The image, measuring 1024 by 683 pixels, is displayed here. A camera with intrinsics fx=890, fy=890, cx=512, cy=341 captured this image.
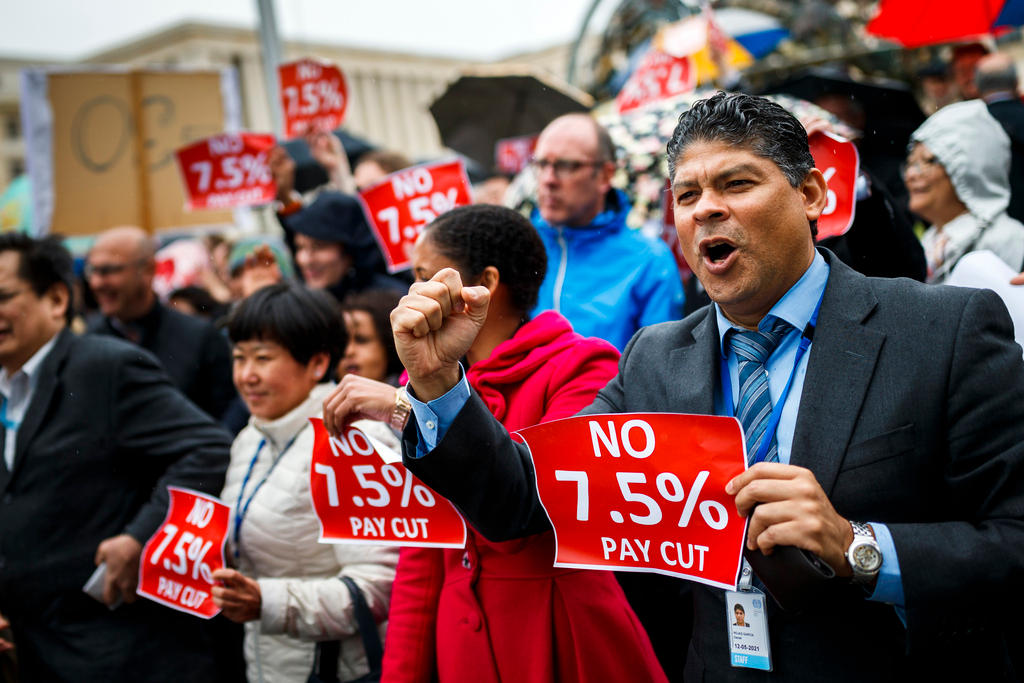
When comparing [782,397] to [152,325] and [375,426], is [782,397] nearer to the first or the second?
[375,426]

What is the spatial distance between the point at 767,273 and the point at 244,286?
4.18 m

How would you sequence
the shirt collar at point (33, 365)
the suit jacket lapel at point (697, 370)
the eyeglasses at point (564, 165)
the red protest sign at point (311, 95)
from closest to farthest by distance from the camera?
1. the suit jacket lapel at point (697, 370)
2. the shirt collar at point (33, 365)
3. the eyeglasses at point (564, 165)
4. the red protest sign at point (311, 95)

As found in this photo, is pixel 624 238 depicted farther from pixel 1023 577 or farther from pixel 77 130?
pixel 77 130

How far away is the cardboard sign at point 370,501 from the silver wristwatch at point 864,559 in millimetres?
1049

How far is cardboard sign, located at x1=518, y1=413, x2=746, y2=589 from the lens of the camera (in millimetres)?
1804

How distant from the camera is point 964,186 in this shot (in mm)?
3227

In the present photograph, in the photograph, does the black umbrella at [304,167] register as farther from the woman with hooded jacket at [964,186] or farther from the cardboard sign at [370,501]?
the woman with hooded jacket at [964,186]

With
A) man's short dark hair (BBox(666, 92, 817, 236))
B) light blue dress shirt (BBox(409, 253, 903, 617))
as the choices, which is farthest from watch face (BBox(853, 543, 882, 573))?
man's short dark hair (BBox(666, 92, 817, 236))

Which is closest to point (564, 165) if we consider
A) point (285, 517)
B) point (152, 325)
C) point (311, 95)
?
point (285, 517)

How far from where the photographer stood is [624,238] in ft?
13.4

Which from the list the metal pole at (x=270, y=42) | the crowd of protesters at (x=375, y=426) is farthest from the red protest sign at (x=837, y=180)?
the metal pole at (x=270, y=42)

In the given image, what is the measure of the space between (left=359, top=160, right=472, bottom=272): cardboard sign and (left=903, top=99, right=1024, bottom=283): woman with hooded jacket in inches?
82.6

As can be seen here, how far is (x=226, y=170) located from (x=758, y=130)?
5.46 meters

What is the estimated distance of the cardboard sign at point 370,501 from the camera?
240cm
